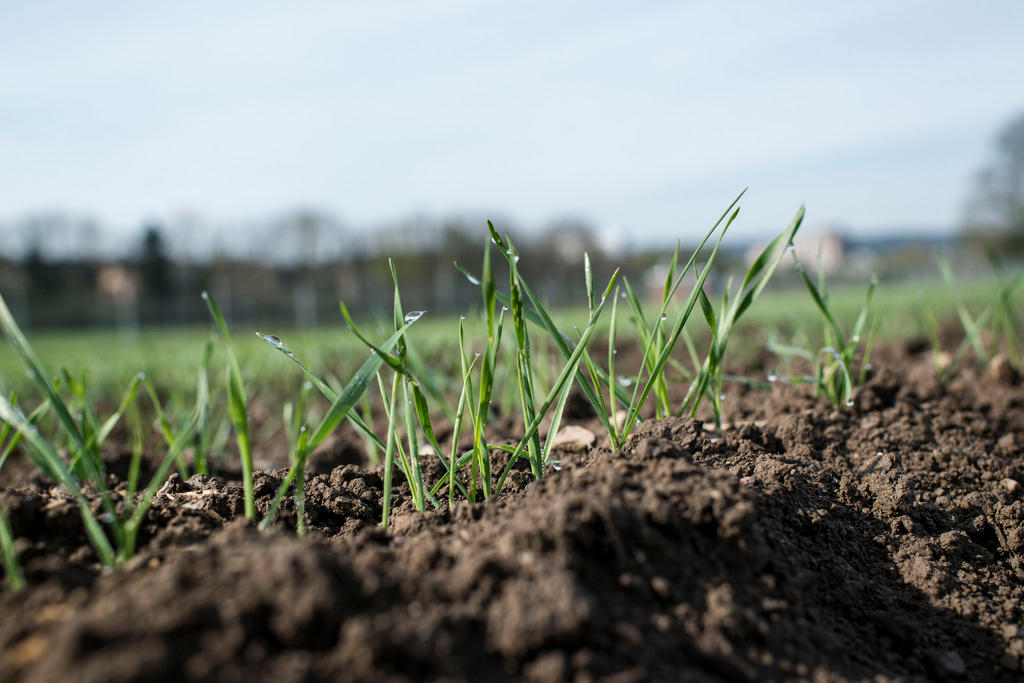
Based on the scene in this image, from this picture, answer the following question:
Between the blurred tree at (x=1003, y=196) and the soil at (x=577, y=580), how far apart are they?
32919mm

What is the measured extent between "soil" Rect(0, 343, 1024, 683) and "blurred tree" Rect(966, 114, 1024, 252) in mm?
32919

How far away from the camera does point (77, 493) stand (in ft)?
2.94

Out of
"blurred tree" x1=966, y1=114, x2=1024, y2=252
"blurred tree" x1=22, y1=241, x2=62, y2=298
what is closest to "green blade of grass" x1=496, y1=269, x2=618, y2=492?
"blurred tree" x1=22, y1=241, x2=62, y2=298

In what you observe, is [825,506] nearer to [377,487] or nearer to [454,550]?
[454,550]

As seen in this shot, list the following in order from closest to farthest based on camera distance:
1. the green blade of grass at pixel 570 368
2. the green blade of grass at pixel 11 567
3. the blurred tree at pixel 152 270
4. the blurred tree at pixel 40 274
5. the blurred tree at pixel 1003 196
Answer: the green blade of grass at pixel 11 567 < the green blade of grass at pixel 570 368 < the blurred tree at pixel 40 274 < the blurred tree at pixel 152 270 < the blurred tree at pixel 1003 196

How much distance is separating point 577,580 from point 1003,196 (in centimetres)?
3542

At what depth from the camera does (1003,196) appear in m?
28.5

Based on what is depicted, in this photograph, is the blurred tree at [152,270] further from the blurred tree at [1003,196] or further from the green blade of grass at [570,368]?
the blurred tree at [1003,196]

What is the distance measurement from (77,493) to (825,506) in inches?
46.0

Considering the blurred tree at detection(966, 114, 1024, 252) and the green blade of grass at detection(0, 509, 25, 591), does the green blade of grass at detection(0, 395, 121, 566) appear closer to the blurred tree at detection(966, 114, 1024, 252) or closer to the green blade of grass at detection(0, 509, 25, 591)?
the green blade of grass at detection(0, 509, 25, 591)

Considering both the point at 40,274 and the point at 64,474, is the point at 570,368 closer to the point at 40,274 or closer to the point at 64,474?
the point at 64,474

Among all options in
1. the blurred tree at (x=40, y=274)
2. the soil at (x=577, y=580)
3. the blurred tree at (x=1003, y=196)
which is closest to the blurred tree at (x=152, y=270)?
the blurred tree at (x=40, y=274)

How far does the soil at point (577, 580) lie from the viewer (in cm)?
64

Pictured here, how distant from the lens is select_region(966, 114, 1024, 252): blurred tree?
91.7 ft
